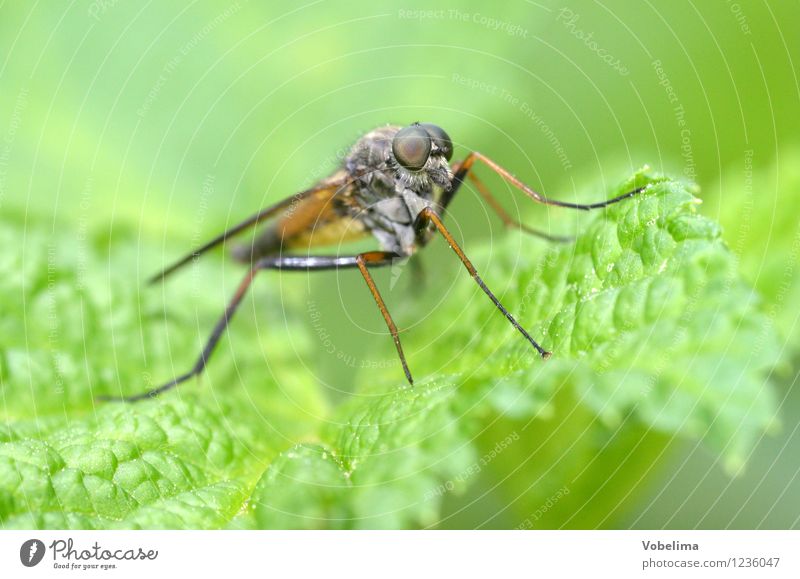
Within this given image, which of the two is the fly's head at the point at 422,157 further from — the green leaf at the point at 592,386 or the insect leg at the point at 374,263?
the green leaf at the point at 592,386

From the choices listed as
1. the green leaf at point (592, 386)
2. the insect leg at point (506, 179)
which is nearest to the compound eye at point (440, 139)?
the insect leg at point (506, 179)

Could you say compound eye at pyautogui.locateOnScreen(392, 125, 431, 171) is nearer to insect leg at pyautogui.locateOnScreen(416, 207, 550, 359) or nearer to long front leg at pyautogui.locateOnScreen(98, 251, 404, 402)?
insect leg at pyautogui.locateOnScreen(416, 207, 550, 359)

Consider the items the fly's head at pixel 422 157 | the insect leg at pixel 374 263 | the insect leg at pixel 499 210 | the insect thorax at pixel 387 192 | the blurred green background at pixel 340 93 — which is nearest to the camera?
the insect leg at pixel 374 263

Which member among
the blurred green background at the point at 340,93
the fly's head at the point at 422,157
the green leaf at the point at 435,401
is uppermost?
the blurred green background at the point at 340,93

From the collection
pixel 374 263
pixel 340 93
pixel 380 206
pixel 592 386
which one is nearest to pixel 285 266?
pixel 374 263

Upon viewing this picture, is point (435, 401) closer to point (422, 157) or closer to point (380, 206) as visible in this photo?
point (422, 157)

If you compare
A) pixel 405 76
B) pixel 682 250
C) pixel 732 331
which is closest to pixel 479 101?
pixel 405 76
